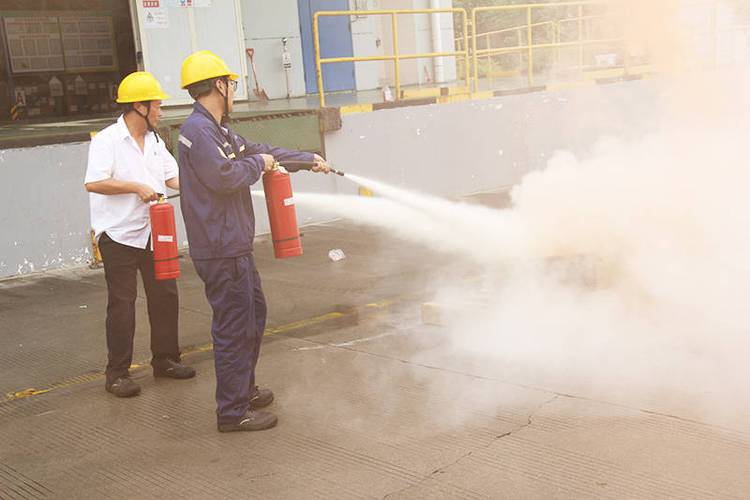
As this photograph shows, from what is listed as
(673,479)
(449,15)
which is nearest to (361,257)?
(673,479)

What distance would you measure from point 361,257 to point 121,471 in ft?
16.5

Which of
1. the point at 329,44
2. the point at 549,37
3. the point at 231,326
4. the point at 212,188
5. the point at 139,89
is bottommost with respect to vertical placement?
the point at 231,326

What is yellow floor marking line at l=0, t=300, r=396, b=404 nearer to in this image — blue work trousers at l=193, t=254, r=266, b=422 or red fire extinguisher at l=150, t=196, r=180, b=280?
red fire extinguisher at l=150, t=196, r=180, b=280

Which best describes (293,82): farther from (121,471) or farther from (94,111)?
(121,471)

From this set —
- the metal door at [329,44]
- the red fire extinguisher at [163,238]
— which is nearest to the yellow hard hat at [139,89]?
the red fire extinguisher at [163,238]

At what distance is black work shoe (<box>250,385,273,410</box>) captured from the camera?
15.6 feet

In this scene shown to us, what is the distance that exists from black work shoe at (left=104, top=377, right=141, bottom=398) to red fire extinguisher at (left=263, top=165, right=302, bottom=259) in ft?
3.96

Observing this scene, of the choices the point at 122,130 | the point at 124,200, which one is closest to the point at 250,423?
the point at 124,200

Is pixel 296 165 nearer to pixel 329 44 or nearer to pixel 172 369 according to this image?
pixel 172 369

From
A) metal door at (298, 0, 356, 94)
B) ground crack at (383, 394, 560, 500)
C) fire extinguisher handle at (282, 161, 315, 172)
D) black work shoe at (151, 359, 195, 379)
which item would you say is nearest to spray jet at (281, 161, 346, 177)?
fire extinguisher handle at (282, 161, 315, 172)

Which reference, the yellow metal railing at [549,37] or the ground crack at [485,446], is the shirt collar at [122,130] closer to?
the ground crack at [485,446]

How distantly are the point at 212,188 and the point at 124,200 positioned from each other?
113 cm

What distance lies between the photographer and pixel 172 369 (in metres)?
5.39

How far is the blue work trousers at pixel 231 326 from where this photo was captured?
14.4 feet
